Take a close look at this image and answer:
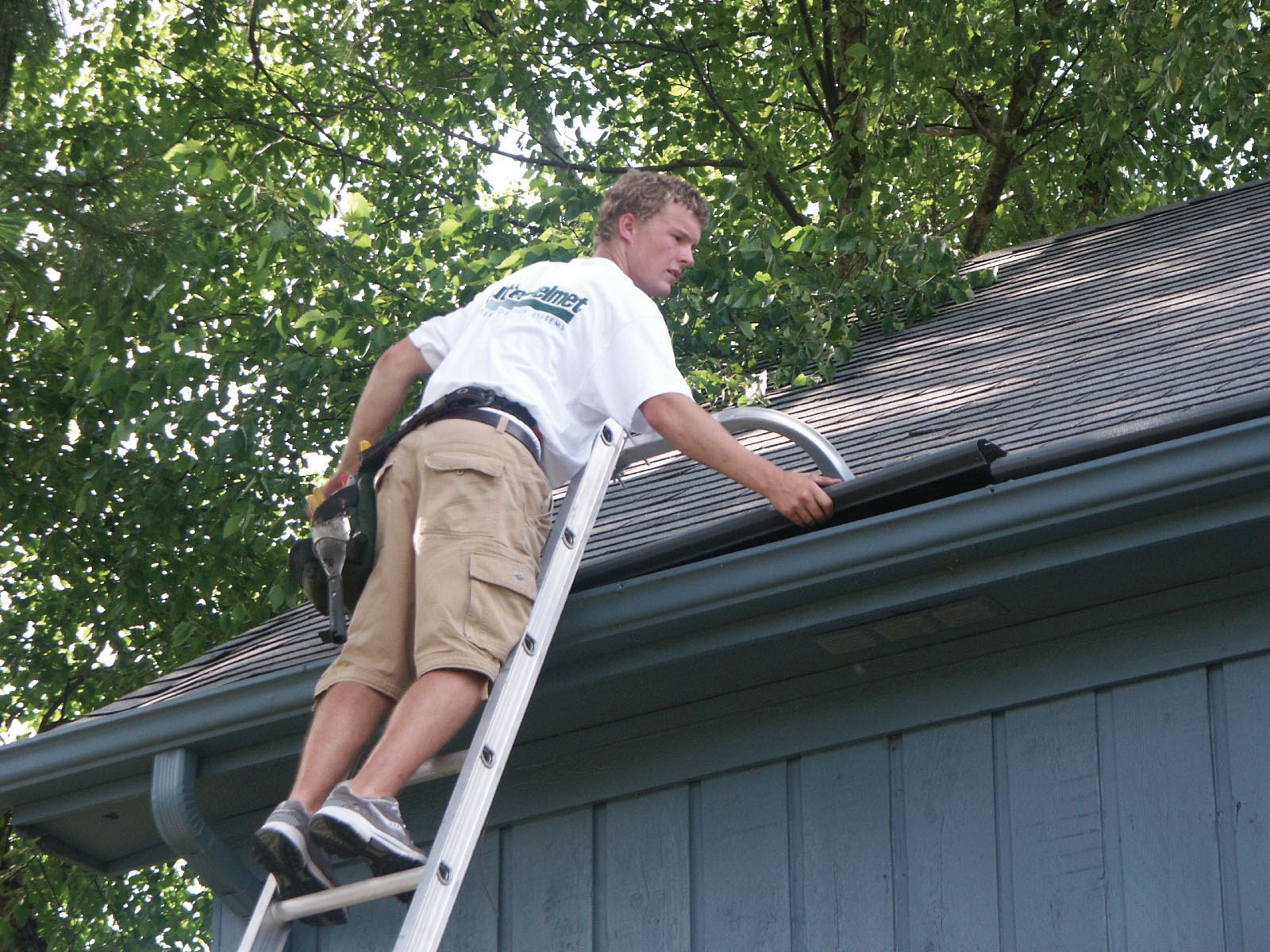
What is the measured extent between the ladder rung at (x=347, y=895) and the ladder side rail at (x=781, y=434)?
127 cm

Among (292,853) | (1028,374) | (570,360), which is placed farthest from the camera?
(1028,374)

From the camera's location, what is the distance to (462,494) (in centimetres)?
356

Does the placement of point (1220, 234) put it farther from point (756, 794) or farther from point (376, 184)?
point (376, 184)

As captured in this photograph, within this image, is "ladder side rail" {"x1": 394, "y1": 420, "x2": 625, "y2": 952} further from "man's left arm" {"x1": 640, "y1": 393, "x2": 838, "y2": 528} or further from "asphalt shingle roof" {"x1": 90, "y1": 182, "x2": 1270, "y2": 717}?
"asphalt shingle roof" {"x1": 90, "y1": 182, "x2": 1270, "y2": 717}

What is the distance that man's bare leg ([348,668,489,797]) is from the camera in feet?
10.3

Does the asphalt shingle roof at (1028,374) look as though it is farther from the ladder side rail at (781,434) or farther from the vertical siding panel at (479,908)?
the vertical siding panel at (479,908)

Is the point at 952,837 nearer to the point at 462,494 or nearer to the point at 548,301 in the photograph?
the point at 462,494

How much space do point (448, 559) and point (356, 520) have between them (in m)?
0.40

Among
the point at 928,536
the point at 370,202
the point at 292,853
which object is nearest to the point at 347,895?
the point at 292,853

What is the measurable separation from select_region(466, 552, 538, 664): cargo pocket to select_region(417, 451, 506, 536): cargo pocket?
0.31ft

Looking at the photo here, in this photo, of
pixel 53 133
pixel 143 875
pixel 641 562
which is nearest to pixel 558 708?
pixel 641 562

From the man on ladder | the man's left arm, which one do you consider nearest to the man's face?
the man on ladder

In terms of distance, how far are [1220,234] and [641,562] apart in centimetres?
391

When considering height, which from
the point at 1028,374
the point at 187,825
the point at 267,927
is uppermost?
the point at 1028,374
